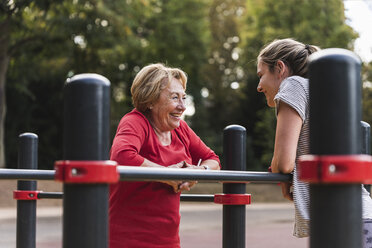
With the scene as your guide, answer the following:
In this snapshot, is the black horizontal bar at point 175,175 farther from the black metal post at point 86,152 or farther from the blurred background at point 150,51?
the blurred background at point 150,51

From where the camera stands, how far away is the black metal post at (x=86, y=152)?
1.45 metres

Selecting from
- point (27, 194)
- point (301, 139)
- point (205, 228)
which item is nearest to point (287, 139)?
point (301, 139)

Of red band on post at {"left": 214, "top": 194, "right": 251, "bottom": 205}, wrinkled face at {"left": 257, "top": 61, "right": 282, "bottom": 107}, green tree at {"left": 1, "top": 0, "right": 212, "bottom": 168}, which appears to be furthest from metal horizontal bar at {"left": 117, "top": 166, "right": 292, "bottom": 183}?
green tree at {"left": 1, "top": 0, "right": 212, "bottom": 168}

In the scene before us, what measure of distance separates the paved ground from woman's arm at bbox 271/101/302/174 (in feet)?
19.9

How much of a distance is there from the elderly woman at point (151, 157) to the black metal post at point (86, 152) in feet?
2.99

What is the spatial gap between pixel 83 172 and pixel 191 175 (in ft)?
1.53

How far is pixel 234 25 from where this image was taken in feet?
94.6

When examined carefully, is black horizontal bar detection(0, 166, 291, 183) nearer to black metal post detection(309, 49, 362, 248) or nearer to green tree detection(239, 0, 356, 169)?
black metal post detection(309, 49, 362, 248)

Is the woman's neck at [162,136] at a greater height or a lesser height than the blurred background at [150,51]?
lesser

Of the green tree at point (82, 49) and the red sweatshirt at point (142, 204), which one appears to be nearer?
the red sweatshirt at point (142, 204)

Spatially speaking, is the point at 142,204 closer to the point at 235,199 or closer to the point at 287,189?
the point at 235,199

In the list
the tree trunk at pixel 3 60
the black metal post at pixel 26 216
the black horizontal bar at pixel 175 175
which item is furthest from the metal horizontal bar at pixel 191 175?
the tree trunk at pixel 3 60

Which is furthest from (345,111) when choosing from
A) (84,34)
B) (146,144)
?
(84,34)

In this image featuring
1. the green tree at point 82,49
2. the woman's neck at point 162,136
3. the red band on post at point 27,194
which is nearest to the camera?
the woman's neck at point 162,136
